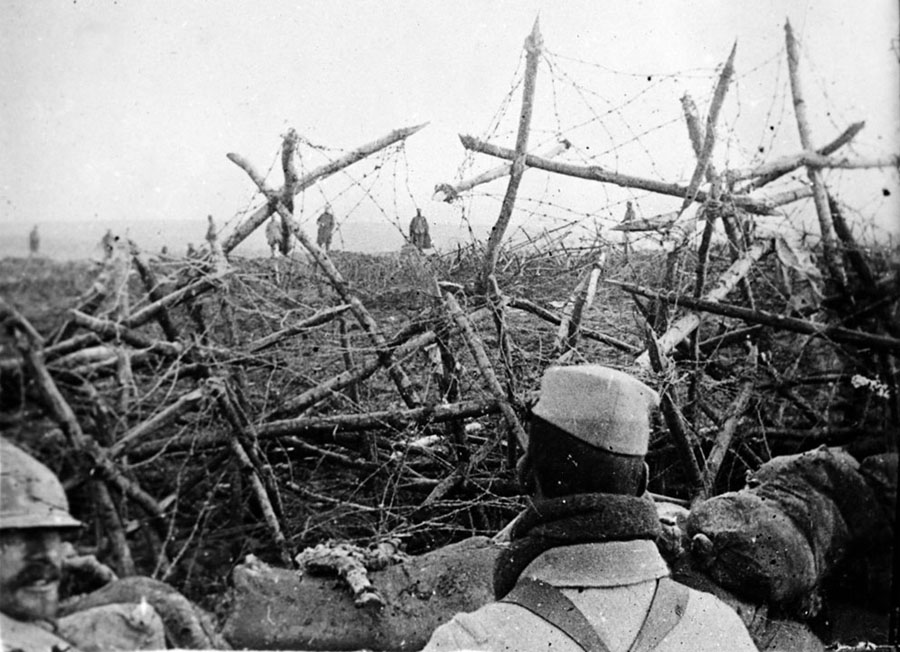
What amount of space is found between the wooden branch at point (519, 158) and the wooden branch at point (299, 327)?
0.56m

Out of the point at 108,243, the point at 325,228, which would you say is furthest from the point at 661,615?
the point at 108,243

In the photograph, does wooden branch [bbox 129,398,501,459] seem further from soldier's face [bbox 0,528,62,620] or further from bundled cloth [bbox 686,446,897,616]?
bundled cloth [bbox 686,446,897,616]

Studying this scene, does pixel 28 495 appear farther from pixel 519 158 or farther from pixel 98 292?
pixel 519 158

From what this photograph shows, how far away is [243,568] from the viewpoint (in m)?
2.23

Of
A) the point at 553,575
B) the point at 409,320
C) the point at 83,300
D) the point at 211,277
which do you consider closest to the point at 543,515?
the point at 553,575

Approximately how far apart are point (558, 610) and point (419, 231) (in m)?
1.35

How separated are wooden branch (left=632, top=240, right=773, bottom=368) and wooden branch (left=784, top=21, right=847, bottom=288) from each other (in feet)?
0.65

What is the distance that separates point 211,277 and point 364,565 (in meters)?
1.12

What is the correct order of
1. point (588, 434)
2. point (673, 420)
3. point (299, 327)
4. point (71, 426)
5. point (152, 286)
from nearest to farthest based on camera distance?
point (588, 434) < point (71, 426) < point (152, 286) < point (299, 327) < point (673, 420)

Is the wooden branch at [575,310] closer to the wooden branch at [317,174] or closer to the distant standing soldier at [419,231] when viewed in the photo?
the distant standing soldier at [419,231]

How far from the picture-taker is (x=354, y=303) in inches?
100

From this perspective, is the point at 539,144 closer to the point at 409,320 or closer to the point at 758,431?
the point at 409,320

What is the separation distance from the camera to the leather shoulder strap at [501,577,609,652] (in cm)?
172

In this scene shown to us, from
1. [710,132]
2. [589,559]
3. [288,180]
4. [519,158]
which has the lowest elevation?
[589,559]
